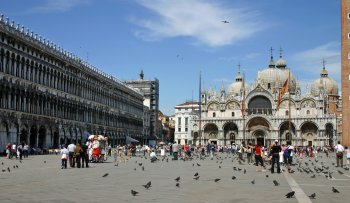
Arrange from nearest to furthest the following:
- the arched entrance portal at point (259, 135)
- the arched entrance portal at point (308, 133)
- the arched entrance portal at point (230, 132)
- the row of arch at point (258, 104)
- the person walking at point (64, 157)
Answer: the person walking at point (64, 157), the arched entrance portal at point (308, 133), the row of arch at point (258, 104), the arched entrance portal at point (259, 135), the arched entrance portal at point (230, 132)

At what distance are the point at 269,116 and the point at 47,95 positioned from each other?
50412 millimetres

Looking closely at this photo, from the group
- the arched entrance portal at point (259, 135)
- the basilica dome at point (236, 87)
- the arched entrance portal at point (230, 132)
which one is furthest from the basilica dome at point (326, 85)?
the arched entrance portal at point (230, 132)

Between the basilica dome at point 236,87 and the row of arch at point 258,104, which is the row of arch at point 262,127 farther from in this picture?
the basilica dome at point 236,87

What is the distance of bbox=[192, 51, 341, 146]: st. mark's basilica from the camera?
289 feet

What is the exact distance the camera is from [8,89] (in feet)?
139

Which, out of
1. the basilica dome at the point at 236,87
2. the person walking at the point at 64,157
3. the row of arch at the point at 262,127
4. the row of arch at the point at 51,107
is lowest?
the person walking at the point at 64,157

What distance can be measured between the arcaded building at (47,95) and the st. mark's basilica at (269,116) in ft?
71.1

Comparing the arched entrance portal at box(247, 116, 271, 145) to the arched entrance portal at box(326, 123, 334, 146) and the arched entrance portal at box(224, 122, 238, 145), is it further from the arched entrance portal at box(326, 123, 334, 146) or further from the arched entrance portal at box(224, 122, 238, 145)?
the arched entrance portal at box(326, 123, 334, 146)

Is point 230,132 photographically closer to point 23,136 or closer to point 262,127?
point 262,127

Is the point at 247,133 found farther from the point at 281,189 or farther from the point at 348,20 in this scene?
the point at 281,189

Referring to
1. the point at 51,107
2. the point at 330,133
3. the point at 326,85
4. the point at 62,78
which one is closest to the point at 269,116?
the point at 330,133

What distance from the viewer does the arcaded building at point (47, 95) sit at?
42.7m

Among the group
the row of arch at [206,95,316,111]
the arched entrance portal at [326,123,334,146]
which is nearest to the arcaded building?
the row of arch at [206,95,316,111]

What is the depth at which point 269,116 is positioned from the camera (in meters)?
90.8
